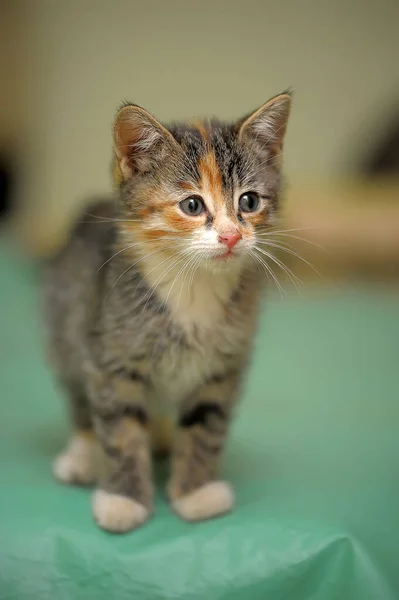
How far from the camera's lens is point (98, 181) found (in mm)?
1257

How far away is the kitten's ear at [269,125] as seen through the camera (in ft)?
2.67

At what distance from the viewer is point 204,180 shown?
84 centimetres

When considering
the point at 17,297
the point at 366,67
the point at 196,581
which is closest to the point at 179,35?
the point at 366,67

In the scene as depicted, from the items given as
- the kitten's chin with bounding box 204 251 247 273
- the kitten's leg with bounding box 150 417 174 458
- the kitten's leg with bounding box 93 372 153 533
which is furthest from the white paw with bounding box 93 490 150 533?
the kitten's chin with bounding box 204 251 247 273

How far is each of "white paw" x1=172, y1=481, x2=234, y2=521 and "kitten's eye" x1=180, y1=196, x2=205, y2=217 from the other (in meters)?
0.42

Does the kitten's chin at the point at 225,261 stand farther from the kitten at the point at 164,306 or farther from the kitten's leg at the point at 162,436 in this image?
the kitten's leg at the point at 162,436

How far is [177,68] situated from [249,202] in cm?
33

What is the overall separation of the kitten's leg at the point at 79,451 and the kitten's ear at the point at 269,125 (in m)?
0.52

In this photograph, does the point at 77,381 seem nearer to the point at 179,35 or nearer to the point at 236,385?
the point at 236,385

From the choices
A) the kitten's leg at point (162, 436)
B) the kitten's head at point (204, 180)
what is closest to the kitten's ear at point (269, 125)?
the kitten's head at point (204, 180)

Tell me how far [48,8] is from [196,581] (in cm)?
92

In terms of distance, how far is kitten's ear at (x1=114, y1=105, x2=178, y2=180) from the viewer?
778mm

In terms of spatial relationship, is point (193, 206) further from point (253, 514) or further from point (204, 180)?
point (253, 514)

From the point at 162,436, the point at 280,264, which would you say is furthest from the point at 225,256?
the point at 162,436
